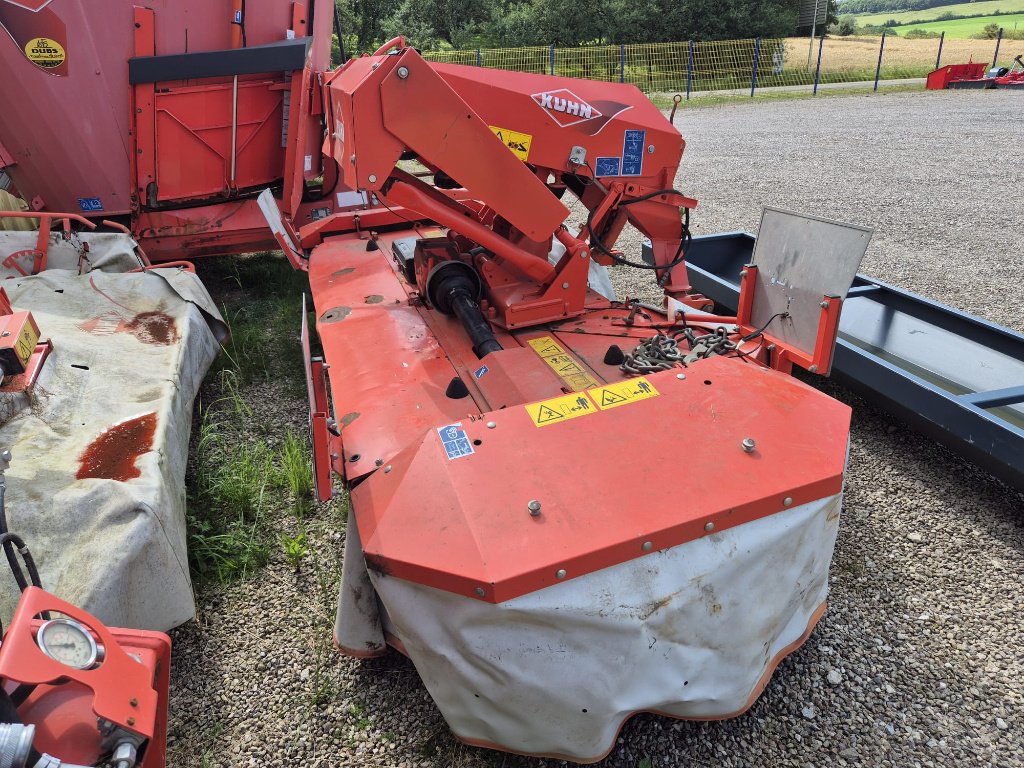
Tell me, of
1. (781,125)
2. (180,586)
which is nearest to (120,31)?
(180,586)

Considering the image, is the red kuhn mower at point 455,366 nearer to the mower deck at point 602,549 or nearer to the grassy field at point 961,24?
the mower deck at point 602,549

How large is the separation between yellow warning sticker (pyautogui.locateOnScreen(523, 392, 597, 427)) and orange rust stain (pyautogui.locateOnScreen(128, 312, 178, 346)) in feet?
7.36

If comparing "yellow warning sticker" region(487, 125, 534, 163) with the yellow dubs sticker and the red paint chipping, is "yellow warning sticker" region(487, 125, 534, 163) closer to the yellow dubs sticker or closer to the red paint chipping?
the red paint chipping

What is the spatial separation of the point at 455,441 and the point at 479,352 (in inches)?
40.7

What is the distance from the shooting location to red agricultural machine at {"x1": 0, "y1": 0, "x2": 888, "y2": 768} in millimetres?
1729

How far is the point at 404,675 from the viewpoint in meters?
2.22

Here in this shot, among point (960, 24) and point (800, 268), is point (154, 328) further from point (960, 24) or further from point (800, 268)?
point (960, 24)

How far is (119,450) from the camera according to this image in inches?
101

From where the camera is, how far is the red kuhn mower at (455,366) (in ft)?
5.63

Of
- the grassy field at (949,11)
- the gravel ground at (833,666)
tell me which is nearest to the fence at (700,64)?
the gravel ground at (833,666)

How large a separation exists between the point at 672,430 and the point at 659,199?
1.63m

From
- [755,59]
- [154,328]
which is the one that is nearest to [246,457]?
[154,328]

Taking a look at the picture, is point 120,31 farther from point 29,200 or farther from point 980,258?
point 980,258

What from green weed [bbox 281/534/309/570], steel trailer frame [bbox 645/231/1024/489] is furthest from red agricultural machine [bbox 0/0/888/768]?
steel trailer frame [bbox 645/231/1024/489]
